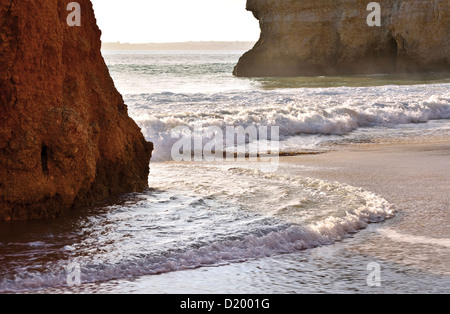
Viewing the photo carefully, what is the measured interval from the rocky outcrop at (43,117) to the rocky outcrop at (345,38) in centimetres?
3823

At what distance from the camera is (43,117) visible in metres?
5.93

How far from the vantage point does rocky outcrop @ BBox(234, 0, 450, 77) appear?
41719mm

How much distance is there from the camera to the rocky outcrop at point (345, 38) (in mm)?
41719

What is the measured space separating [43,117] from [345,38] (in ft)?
136

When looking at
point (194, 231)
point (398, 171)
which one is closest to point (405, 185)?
point (398, 171)

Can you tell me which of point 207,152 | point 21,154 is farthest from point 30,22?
point 207,152

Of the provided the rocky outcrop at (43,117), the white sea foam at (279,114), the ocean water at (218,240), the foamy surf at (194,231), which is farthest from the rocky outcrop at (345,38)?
the rocky outcrop at (43,117)

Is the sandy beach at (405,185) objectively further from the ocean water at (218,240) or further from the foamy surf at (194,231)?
the foamy surf at (194,231)

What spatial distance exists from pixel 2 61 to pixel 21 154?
88 centimetres

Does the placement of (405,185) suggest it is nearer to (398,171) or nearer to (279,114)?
(398,171)

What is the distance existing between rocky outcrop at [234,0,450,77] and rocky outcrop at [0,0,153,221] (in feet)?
125

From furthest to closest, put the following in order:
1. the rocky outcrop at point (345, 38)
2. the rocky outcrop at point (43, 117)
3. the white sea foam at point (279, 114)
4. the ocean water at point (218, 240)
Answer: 1. the rocky outcrop at point (345, 38)
2. the white sea foam at point (279, 114)
3. the rocky outcrop at point (43, 117)
4. the ocean water at point (218, 240)
